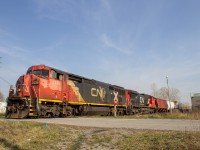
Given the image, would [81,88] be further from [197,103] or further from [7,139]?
[197,103]

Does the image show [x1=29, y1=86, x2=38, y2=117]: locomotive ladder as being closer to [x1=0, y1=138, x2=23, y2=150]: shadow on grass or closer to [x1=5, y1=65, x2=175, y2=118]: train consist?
[x1=5, y1=65, x2=175, y2=118]: train consist

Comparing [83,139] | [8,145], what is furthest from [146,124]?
[8,145]

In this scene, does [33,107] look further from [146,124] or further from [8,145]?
[8,145]

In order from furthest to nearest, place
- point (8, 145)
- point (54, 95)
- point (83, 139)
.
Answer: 1. point (54, 95)
2. point (83, 139)
3. point (8, 145)

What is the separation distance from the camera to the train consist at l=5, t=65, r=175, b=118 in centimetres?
1792

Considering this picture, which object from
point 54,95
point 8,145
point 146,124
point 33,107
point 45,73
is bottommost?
point 8,145

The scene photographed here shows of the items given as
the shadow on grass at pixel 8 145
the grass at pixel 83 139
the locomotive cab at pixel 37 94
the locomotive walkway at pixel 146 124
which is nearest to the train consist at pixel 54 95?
the locomotive cab at pixel 37 94

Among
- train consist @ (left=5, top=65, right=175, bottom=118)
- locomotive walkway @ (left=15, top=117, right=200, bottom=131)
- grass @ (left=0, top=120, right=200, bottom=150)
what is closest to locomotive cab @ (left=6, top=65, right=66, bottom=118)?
train consist @ (left=5, top=65, right=175, bottom=118)

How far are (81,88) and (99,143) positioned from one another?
15907 mm

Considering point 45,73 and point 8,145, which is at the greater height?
point 45,73

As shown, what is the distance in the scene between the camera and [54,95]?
19781 millimetres

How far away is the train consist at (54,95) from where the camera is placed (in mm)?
17922

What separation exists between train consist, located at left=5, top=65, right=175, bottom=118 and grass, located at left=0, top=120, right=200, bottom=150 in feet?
24.8

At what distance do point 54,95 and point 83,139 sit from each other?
37.7 feet
